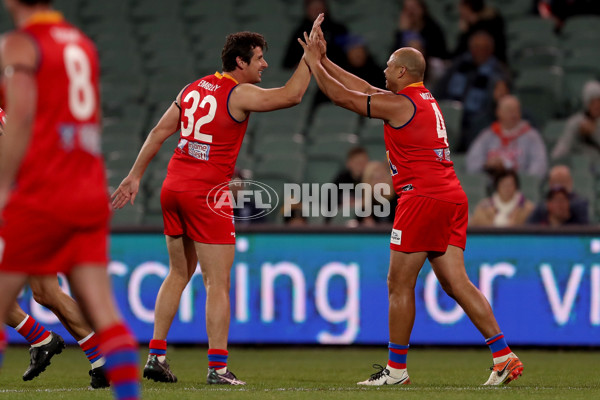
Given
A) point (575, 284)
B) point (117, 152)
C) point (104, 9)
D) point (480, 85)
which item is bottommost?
point (575, 284)

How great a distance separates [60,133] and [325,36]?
9511 millimetres

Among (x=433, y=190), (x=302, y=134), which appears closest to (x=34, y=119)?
(x=433, y=190)

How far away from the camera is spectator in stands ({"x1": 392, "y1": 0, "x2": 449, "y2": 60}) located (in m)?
12.7

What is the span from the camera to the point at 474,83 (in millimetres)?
12133

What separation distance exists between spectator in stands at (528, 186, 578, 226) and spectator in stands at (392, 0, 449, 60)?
354cm

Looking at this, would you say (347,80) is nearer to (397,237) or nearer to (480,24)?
(397,237)

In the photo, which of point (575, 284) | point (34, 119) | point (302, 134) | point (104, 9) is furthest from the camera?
point (104, 9)

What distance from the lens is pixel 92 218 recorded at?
397 centimetres

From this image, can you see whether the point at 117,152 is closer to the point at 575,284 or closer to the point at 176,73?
the point at 176,73

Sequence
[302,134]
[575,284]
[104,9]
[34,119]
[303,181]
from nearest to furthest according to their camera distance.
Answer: [34,119] < [575,284] < [303,181] < [302,134] < [104,9]

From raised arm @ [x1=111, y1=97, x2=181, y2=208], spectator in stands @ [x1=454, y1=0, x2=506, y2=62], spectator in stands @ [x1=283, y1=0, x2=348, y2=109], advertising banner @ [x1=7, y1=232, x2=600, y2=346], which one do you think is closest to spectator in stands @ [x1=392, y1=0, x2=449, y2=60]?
spectator in stands @ [x1=454, y1=0, x2=506, y2=62]

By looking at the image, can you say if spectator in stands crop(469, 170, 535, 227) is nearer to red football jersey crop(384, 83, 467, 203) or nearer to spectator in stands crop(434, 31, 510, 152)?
spectator in stands crop(434, 31, 510, 152)

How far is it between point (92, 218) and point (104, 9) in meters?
12.5

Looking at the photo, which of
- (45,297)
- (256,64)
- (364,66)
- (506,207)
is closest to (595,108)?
(506,207)
